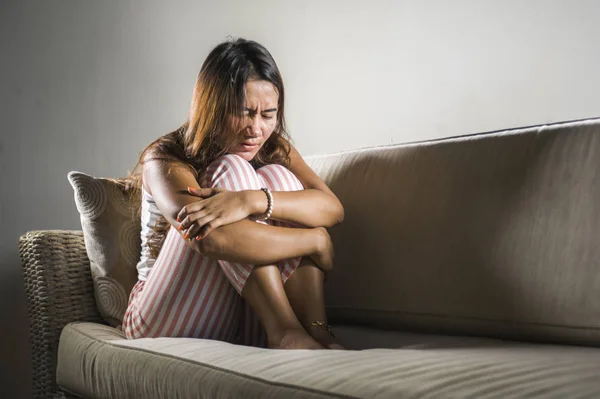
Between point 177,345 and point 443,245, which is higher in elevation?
point 443,245

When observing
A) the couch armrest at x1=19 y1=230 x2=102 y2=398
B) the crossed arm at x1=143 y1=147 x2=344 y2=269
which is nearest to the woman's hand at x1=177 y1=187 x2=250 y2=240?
the crossed arm at x1=143 y1=147 x2=344 y2=269

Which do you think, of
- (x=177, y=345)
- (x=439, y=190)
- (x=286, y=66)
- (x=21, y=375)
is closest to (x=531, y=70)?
(x=439, y=190)

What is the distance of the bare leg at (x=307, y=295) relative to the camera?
141cm

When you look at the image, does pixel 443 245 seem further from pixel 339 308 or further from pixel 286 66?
pixel 286 66

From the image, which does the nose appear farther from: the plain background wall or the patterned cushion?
the plain background wall

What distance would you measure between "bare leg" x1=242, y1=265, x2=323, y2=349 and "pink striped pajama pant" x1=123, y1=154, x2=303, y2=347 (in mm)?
35

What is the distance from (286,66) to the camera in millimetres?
2730

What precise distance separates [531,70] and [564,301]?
894 mm

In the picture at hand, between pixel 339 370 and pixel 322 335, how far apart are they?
45cm

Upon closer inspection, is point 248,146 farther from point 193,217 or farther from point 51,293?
point 51,293

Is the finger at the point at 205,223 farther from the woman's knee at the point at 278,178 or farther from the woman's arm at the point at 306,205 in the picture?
the woman's knee at the point at 278,178

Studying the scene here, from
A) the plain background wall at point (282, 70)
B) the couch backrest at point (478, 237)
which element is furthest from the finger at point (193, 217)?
the plain background wall at point (282, 70)

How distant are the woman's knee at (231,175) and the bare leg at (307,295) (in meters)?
0.19

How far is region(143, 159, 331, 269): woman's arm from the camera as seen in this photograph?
1317 millimetres
